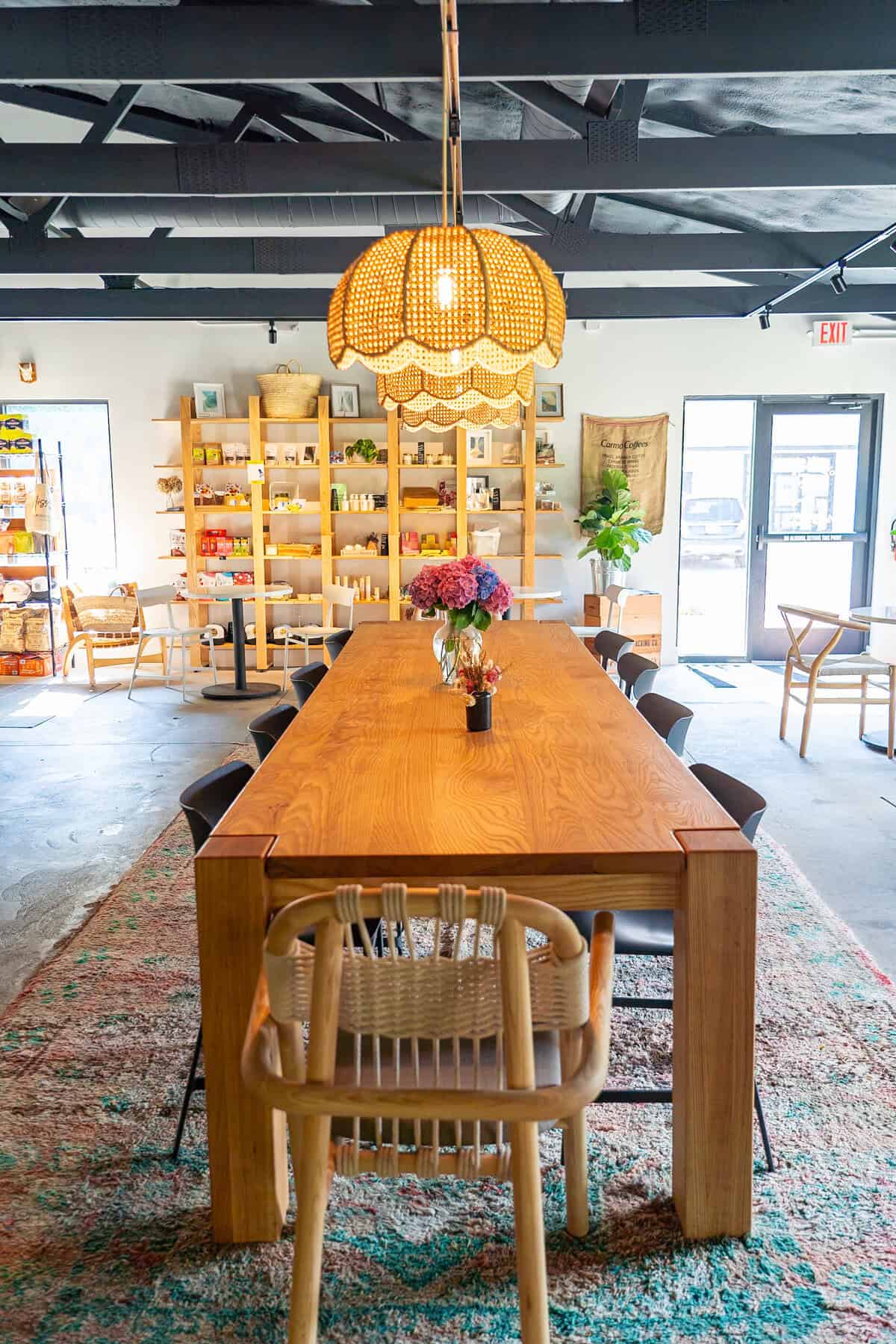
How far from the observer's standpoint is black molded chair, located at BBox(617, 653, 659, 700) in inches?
155

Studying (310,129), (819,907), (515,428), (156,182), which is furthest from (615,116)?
(515,428)

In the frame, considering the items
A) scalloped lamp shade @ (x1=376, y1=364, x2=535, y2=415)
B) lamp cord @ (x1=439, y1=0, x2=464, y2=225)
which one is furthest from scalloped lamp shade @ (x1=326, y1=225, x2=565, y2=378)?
scalloped lamp shade @ (x1=376, y1=364, x2=535, y2=415)

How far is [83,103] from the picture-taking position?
562 centimetres

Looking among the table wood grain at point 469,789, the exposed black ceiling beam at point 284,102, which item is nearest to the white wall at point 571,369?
the exposed black ceiling beam at point 284,102

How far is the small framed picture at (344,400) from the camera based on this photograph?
29.8 ft

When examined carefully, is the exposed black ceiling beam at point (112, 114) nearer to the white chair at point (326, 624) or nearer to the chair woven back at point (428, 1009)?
the white chair at point (326, 624)

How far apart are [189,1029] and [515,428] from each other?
715 centimetres

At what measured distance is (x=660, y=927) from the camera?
2.36 m

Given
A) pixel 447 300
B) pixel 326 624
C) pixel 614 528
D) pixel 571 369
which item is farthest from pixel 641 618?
pixel 447 300

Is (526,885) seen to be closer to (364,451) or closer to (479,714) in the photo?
(479,714)

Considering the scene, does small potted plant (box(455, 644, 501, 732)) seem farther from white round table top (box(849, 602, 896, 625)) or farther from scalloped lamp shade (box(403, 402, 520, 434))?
white round table top (box(849, 602, 896, 625))

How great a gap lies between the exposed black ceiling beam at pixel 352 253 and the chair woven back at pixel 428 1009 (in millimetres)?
5391

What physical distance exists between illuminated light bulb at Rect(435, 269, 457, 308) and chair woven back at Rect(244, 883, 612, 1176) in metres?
1.88

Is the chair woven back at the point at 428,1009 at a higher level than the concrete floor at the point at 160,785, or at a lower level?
higher
